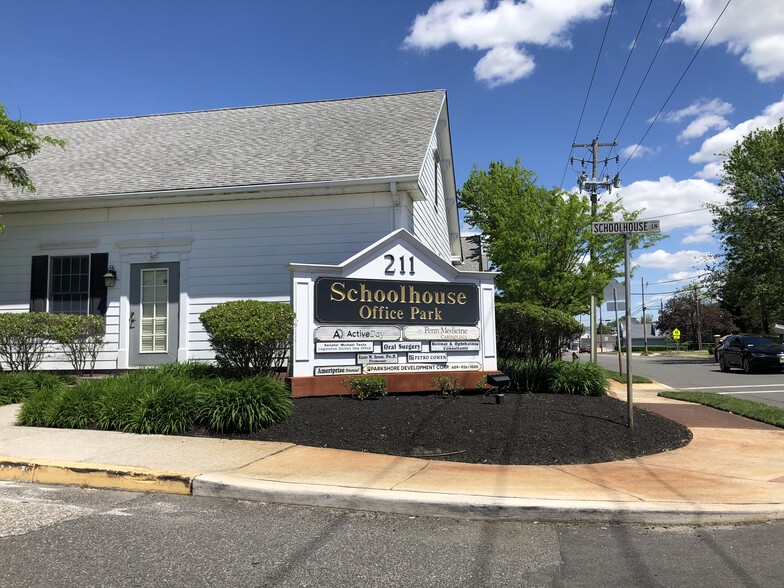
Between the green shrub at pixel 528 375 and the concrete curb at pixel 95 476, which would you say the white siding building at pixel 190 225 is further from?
the concrete curb at pixel 95 476

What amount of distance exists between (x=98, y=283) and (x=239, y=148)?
14.3ft

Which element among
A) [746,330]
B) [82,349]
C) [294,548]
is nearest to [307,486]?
[294,548]

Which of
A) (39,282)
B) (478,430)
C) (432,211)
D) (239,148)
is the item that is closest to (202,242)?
(239,148)

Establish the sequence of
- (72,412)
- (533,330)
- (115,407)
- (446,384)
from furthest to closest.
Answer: (533,330)
(446,384)
(72,412)
(115,407)

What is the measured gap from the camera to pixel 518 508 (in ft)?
16.3

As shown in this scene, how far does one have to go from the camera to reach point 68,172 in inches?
536

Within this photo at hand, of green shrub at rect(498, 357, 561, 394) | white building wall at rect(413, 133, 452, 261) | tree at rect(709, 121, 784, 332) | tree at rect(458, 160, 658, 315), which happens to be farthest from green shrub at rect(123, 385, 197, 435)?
tree at rect(709, 121, 784, 332)

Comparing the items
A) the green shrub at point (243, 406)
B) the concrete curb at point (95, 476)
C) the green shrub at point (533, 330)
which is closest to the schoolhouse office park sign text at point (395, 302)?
the green shrub at point (533, 330)

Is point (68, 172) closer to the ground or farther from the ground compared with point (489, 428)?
farther from the ground

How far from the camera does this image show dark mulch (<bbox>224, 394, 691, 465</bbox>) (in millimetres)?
6941

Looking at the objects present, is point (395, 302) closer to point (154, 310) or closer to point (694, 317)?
point (154, 310)

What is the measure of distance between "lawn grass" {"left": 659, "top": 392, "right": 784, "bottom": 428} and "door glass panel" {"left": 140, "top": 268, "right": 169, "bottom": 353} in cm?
1145

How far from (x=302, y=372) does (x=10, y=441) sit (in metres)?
3.84

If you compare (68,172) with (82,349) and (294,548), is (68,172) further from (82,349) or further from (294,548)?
(294,548)
